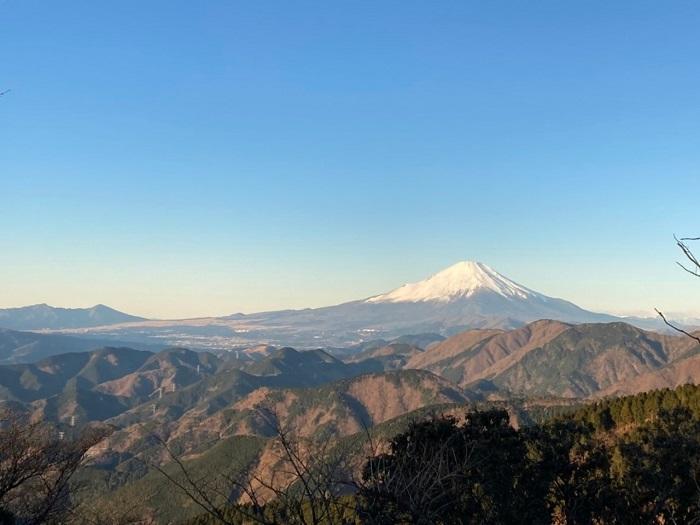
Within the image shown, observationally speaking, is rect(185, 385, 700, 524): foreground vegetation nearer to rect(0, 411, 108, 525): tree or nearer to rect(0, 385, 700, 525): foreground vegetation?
rect(0, 385, 700, 525): foreground vegetation

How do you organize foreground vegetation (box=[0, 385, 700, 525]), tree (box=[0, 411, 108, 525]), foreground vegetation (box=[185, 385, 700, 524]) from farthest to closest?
foreground vegetation (box=[185, 385, 700, 524]) → foreground vegetation (box=[0, 385, 700, 525]) → tree (box=[0, 411, 108, 525])

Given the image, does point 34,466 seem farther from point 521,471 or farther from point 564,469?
point 564,469

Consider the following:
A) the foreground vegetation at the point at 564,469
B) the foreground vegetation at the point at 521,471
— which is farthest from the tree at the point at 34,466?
the foreground vegetation at the point at 564,469

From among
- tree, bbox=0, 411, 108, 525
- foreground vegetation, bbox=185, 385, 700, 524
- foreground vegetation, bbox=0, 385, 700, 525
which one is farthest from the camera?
foreground vegetation, bbox=185, 385, 700, 524

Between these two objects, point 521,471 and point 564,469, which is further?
point 521,471

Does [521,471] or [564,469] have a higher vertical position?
[564,469]

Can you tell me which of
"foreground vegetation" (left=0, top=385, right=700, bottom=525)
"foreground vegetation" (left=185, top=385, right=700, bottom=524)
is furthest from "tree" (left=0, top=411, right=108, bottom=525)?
"foreground vegetation" (left=185, top=385, right=700, bottom=524)

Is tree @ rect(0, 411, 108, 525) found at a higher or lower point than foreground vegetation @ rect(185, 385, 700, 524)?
higher

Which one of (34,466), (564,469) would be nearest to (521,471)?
(564,469)

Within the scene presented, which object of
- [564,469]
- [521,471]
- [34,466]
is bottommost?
[521,471]

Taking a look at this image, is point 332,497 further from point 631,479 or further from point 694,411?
point 694,411

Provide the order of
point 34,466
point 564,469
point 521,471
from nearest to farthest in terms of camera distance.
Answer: point 34,466, point 564,469, point 521,471

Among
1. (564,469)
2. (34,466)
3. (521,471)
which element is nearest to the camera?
(34,466)

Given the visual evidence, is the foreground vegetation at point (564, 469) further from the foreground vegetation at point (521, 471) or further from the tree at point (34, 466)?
the tree at point (34, 466)
